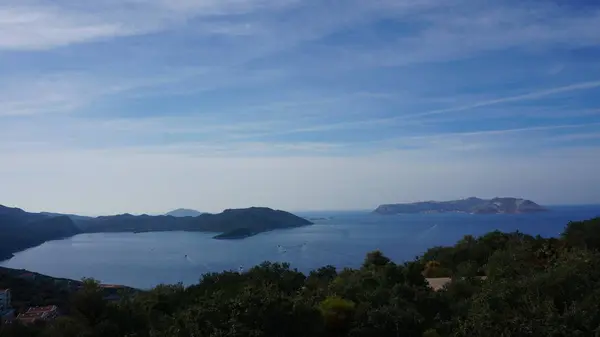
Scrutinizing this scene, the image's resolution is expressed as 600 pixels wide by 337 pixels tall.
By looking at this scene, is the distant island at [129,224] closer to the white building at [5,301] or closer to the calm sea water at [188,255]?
the calm sea water at [188,255]

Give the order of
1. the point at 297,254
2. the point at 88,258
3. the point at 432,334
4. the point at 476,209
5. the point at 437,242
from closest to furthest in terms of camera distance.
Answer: the point at 432,334 → the point at 297,254 → the point at 437,242 → the point at 88,258 → the point at 476,209

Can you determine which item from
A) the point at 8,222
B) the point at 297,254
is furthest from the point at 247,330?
the point at 8,222

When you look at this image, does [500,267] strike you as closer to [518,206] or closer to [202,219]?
[202,219]

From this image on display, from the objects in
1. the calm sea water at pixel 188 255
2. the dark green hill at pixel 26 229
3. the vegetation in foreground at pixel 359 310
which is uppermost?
the dark green hill at pixel 26 229

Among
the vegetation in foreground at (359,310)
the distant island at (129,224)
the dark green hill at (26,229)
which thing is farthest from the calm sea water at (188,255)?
the vegetation in foreground at (359,310)

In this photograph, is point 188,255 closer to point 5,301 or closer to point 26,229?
point 5,301
